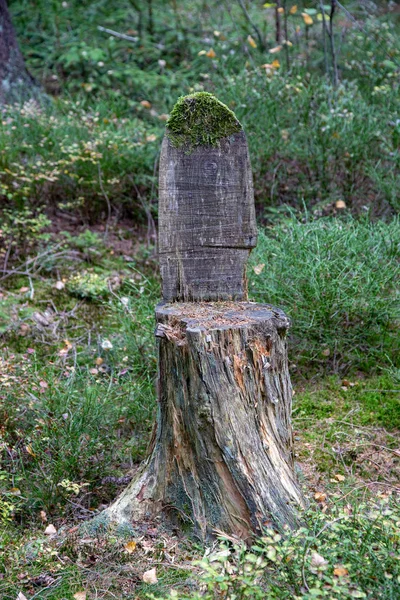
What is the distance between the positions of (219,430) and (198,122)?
61.7 inches

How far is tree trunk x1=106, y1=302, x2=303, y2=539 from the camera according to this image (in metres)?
2.89

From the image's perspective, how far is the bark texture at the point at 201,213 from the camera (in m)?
3.38

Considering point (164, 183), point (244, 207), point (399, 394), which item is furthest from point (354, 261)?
point (164, 183)

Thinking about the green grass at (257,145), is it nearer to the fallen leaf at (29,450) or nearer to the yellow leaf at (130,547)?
the fallen leaf at (29,450)

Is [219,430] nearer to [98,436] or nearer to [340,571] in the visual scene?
[340,571]

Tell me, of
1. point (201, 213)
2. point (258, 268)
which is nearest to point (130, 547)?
point (201, 213)

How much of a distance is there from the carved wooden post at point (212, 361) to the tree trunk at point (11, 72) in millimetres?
4772

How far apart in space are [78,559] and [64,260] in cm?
340

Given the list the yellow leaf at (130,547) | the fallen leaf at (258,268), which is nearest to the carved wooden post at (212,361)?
the yellow leaf at (130,547)

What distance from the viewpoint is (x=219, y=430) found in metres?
2.89

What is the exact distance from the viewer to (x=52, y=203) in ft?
21.2

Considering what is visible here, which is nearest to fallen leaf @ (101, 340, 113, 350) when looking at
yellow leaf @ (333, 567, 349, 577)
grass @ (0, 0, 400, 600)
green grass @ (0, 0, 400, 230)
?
grass @ (0, 0, 400, 600)

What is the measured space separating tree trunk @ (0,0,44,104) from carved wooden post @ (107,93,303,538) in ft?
15.7

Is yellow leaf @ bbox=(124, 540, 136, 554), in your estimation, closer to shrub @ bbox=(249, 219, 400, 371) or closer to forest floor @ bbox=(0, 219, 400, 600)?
forest floor @ bbox=(0, 219, 400, 600)
